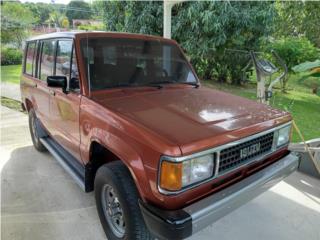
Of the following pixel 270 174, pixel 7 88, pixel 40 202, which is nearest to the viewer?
pixel 270 174

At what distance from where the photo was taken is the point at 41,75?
392 centimetres

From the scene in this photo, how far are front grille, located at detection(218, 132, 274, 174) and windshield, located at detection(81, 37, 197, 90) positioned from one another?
1294 mm

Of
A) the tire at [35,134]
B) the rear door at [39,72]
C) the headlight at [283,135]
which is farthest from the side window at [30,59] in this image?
the headlight at [283,135]

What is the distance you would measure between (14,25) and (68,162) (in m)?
22.2

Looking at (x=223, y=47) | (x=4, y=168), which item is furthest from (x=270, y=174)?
(x=223, y=47)

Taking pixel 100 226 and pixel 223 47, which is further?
pixel 223 47

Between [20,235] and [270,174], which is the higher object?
[270,174]

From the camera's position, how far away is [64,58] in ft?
10.2

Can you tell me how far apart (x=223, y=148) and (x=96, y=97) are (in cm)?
127

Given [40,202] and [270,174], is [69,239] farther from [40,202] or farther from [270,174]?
[270,174]

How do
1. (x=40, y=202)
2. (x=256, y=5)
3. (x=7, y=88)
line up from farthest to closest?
(x=7, y=88) → (x=256, y=5) → (x=40, y=202)

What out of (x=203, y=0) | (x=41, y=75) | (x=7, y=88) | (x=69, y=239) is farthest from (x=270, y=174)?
(x=7, y=88)

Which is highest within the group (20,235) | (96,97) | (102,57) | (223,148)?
(102,57)

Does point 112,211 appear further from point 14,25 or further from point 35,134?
point 14,25
